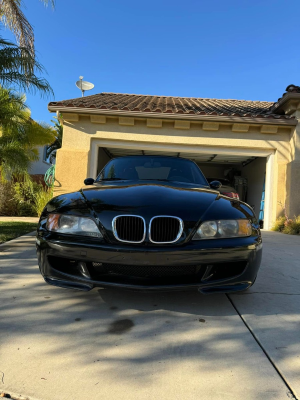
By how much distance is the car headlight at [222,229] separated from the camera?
2.08m

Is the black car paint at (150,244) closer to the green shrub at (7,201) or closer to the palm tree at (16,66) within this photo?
the palm tree at (16,66)

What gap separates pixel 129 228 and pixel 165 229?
266 mm

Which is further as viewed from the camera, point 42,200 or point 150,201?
point 42,200

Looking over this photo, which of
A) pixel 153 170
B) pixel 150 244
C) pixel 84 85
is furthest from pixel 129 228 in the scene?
pixel 84 85

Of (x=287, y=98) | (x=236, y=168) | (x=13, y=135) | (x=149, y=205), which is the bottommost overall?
(x=149, y=205)

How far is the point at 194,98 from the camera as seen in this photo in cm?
1248

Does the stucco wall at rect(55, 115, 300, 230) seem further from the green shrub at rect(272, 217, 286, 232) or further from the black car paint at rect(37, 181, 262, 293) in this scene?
the black car paint at rect(37, 181, 262, 293)

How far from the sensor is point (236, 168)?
12.5m

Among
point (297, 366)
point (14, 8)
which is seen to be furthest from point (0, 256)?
point (14, 8)

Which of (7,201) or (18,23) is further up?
(18,23)

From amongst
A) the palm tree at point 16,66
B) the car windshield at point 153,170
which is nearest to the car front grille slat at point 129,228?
the car windshield at point 153,170

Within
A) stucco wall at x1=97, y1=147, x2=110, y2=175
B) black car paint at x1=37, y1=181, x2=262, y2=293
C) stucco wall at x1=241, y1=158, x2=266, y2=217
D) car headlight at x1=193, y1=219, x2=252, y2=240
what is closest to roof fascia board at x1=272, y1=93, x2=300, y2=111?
stucco wall at x1=241, y1=158, x2=266, y2=217

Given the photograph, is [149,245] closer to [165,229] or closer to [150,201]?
[165,229]

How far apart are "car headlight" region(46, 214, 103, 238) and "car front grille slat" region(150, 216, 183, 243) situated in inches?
15.5
